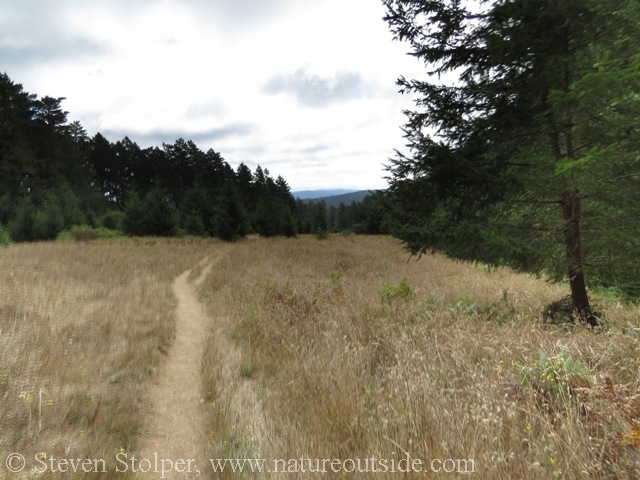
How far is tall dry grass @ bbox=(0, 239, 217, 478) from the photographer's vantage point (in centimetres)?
273

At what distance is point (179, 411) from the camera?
12.5ft

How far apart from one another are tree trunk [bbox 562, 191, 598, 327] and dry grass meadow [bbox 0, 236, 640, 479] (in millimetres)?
479

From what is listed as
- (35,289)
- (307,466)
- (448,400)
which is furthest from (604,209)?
(35,289)

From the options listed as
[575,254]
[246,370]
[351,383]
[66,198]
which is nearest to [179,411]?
[246,370]

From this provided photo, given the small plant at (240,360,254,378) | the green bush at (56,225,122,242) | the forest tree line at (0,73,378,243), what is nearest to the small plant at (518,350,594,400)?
the small plant at (240,360,254,378)

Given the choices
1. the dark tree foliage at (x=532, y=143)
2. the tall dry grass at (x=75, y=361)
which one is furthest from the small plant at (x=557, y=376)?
the tall dry grass at (x=75, y=361)

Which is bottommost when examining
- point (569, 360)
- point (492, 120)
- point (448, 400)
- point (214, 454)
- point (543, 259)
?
point (214, 454)

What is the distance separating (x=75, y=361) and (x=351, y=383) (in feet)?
13.1

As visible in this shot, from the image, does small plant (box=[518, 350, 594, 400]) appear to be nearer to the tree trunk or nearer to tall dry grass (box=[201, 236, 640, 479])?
tall dry grass (box=[201, 236, 640, 479])

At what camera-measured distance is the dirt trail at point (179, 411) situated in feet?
9.84

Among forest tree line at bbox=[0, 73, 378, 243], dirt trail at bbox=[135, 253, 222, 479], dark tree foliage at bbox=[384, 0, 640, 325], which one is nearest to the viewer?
dirt trail at bbox=[135, 253, 222, 479]

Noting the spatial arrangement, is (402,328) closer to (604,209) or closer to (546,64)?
(604,209)

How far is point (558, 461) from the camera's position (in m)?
1.95

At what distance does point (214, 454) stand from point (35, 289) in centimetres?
686
